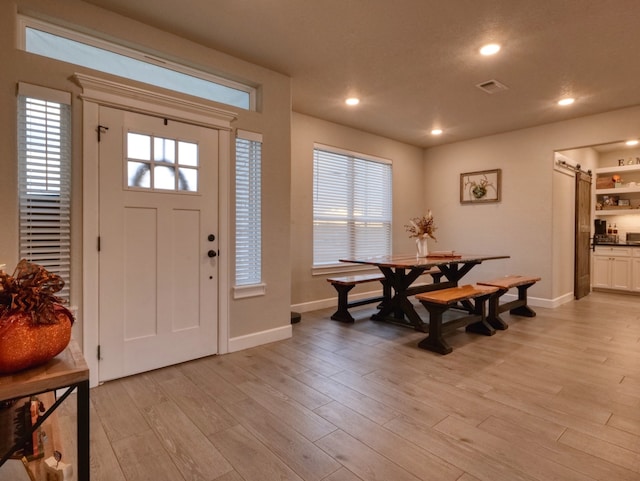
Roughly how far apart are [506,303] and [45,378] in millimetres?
4795

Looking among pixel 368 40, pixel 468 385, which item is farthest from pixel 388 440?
pixel 368 40

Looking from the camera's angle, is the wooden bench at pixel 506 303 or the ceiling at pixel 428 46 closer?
the ceiling at pixel 428 46

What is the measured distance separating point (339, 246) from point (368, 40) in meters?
2.94

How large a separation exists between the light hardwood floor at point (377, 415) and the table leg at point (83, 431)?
803 mm

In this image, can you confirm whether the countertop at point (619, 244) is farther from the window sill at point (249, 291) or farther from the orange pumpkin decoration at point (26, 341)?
the orange pumpkin decoration at point (26, 341)

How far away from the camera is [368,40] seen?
2.93 metres

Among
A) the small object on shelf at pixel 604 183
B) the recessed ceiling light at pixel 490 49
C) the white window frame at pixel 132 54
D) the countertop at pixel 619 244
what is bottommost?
the countertop at pixel 619 244

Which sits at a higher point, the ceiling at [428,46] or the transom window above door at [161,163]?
the ceiling at [428,46]

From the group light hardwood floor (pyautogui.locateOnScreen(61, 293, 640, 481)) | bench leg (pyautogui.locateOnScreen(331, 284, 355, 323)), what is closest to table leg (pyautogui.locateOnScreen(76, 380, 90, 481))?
light hardwood floor (pyautogui.locateOnScreen(61, 293, 640, 481))

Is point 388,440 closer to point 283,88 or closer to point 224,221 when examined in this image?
point 224,221

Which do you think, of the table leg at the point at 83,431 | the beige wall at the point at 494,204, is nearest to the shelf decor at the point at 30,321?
the table leg at the point at 83,431

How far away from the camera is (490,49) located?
3.02 m

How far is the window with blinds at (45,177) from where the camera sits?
2219 millimetres

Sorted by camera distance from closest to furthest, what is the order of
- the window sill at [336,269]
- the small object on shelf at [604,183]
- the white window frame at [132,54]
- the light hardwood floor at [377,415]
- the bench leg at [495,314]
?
the light hardwood floor at [377,415] → the white window frame at [132,54] → the bench leg at [495,314] → the window sill at [336,269] → the small object on shelf at [604,183]
